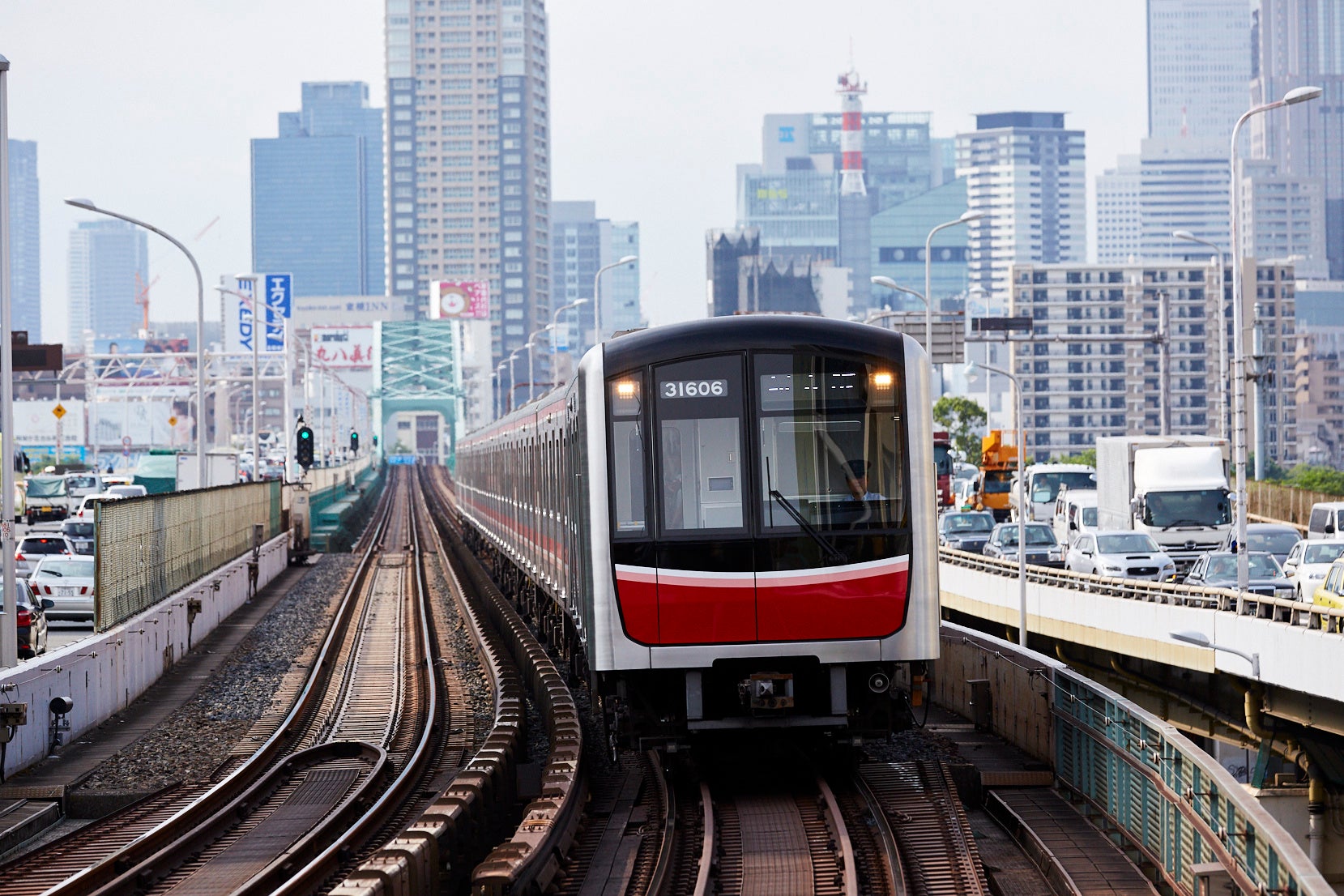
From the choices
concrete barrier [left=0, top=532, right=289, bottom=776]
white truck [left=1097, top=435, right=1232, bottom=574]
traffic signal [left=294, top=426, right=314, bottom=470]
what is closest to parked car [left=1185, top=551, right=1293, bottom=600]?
white truck [left=1097, top=435, right=1232, bottom=574]

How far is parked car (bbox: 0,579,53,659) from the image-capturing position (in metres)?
21.0

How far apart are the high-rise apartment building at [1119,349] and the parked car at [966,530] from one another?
3757 inches

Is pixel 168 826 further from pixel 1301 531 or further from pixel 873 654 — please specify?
pixel 1301 531

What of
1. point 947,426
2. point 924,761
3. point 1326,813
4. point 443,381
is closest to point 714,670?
point 924,761

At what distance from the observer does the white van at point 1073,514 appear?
124 feet

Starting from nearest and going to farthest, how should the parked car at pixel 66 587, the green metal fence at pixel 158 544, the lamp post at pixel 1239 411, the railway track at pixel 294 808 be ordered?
1. the railway track at pixel 294 808
2. the green metal fence at pixel 158 544
3. the lamp post at pixel 1239 411
4. the parked car at pixel 66 587

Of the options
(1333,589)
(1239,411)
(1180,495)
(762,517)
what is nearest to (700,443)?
(762,517)

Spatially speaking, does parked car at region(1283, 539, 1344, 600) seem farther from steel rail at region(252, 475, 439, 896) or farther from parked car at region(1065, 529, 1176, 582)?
steel rail at region(252, 475, 439, 896)

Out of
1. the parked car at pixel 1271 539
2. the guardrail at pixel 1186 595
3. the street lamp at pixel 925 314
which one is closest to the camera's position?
the guardrail at pixel 1186 595

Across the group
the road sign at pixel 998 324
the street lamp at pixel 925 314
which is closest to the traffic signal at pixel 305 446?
the street lamp at pixel 925 314

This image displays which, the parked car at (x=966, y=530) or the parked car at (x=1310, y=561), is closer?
the parked car at (x=1310, y=561)

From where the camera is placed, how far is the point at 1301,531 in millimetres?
44031

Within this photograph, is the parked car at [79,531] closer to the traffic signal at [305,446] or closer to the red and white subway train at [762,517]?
the traffic signal at [305,446]

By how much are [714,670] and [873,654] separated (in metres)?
1.14
